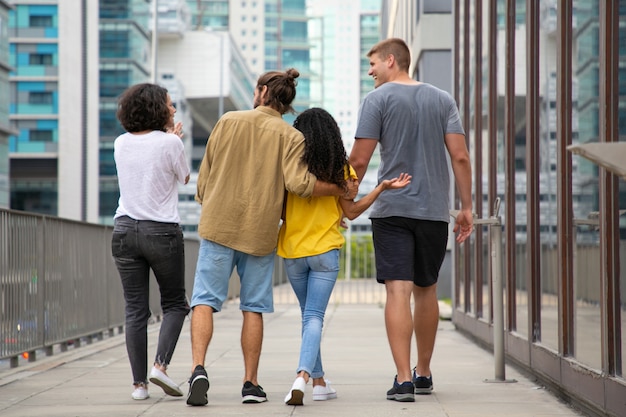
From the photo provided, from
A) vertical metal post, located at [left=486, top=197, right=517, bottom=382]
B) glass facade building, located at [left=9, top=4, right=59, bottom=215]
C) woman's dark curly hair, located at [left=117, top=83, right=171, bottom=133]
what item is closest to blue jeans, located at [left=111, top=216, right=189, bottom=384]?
woman's dark curly hair, located at [left=117, top=83, right=171, bottom=133]

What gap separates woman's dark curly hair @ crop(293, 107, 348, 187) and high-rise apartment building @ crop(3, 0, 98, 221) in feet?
266

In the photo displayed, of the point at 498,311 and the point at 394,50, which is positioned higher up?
the point at 394,50

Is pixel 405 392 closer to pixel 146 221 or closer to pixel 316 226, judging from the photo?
pixel 316 226

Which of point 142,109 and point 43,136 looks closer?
point 142,109

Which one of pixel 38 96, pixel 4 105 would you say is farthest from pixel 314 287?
pixel 38 96

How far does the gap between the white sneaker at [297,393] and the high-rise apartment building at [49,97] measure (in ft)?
267

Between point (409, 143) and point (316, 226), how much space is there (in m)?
0.73

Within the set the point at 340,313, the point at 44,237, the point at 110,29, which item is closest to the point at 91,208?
the point at 110,29

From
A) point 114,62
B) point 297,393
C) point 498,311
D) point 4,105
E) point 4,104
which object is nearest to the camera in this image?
point 297,393

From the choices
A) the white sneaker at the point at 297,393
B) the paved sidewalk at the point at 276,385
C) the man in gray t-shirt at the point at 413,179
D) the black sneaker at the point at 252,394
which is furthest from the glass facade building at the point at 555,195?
the black sneaker at the point at 252,394

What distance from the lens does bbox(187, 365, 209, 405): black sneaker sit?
6121mm

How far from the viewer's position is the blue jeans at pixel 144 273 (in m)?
6.57

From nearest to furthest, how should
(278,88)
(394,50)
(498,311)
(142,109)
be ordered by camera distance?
1. (278,88)
2. (142,109)
3. (394,50)
4. (498,311)

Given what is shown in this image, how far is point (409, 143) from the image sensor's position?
261 inches
